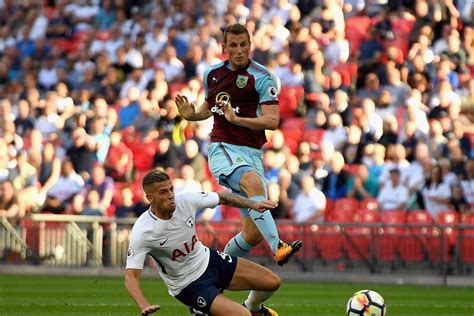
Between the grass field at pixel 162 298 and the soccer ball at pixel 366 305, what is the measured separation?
9.14ft

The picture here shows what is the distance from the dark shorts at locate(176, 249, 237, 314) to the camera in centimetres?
1153

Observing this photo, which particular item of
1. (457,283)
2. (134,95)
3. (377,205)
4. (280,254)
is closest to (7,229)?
(134,95)

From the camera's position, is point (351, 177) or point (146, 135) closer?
point (351, 177)

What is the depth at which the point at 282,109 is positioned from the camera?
2547 cm

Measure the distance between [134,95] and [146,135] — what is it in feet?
4.39

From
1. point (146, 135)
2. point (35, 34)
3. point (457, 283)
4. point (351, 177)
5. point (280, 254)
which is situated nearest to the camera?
point (280, 254)

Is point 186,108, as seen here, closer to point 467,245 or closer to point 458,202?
point 467,245

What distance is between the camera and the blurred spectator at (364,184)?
891 inches

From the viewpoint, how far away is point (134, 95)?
1085 inches

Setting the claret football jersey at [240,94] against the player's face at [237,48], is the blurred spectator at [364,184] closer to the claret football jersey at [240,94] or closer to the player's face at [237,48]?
the claret football jersey at [240,94]

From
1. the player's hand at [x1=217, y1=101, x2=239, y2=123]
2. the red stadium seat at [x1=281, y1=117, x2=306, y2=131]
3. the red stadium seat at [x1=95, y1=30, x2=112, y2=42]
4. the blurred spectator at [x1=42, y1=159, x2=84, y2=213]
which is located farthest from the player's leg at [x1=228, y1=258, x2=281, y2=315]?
the red stadium seat at [x1=95, y1=30, x2=112, y2=42]

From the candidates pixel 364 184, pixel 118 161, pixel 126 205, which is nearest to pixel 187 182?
pixel 126 205

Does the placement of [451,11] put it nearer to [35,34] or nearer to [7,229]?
[7,229]

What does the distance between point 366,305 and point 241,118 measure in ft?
7.05
